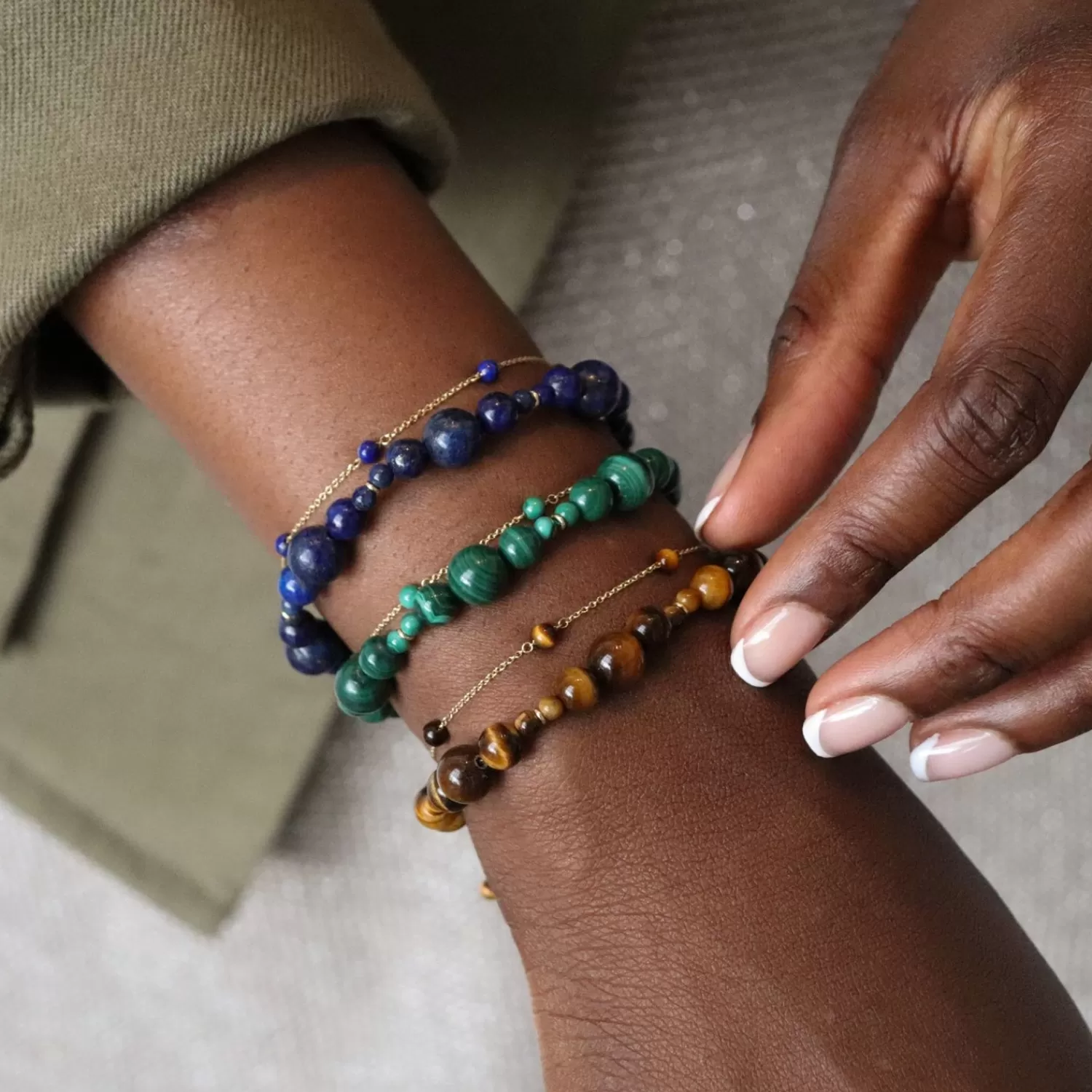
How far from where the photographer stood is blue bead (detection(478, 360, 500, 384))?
43cm

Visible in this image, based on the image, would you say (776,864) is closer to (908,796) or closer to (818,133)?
(908,796)

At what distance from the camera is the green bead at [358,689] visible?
439 mm

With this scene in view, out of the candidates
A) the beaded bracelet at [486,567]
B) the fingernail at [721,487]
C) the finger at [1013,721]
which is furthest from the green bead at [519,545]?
the finger at [1013,721]

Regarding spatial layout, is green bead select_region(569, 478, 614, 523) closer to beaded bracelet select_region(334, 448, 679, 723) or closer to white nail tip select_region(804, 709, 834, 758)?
beaded bracelet select_region(334, 448, 679, 723)

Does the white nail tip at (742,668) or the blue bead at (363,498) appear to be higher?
the white nail tip at (742,668)

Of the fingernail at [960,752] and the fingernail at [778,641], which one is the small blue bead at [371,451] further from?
the fingernail at [960,752]

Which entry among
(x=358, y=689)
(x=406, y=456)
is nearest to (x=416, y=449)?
(x=406, y=456)

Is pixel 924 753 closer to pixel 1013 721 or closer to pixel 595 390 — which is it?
pixel 1013 721

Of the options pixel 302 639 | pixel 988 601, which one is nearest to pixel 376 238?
pixel 302 639

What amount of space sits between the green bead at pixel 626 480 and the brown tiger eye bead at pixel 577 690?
77mm

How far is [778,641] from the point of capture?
1.37 ft

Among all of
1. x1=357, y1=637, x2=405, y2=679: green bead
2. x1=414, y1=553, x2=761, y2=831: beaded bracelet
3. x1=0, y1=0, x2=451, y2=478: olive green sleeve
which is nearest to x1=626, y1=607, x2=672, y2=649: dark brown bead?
x1=414, y1=553, x2=761, y2=831: beaded bracelet

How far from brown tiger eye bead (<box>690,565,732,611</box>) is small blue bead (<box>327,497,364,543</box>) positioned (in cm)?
15

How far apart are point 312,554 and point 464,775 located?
11cm
